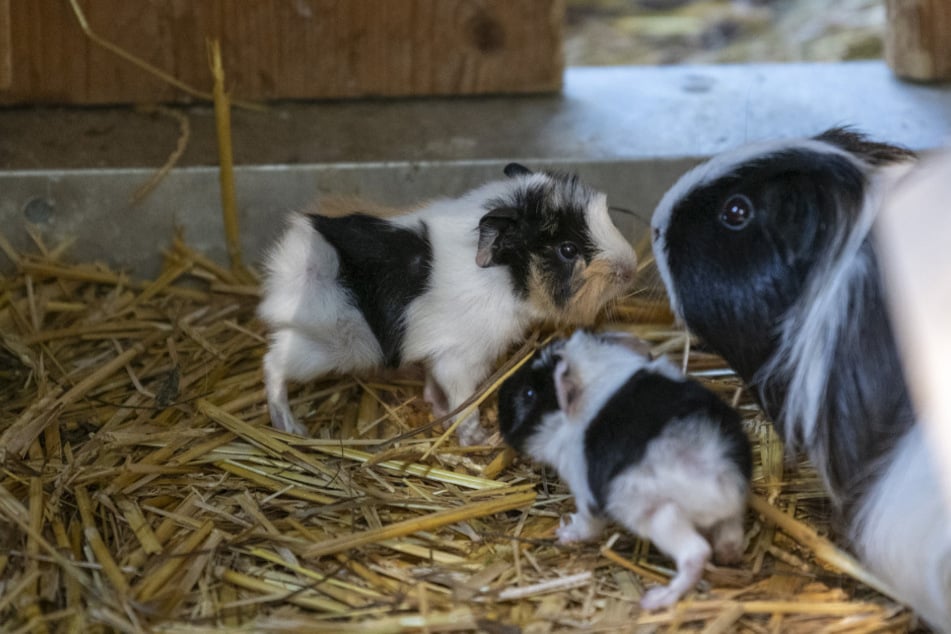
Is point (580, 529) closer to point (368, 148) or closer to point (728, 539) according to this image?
point (728, 539)

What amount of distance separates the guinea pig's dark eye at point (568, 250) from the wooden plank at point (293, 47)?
1077mm

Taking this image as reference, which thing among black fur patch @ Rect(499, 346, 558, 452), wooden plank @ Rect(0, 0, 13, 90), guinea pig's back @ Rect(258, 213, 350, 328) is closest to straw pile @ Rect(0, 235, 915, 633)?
black fur patch @ Rect(499, 346, 558, 452)

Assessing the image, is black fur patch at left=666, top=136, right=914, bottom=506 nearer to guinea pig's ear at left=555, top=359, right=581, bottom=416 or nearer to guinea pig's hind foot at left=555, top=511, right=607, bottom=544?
guinea pig's ear at left=555, top=359, right=581, bottom=416

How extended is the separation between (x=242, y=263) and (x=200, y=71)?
1.98ft

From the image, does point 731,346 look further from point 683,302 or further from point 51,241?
point 51,241

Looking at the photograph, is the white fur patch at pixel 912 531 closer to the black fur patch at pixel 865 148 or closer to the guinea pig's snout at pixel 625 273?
the black fur patch at pixel 865 148

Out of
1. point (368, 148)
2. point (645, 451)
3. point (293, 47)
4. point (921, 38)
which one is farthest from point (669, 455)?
point (921, 38)

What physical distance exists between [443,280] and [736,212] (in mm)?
682

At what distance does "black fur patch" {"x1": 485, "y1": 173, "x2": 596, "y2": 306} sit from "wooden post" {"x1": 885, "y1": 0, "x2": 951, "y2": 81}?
1.53 metres

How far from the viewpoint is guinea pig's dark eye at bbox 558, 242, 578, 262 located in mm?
2361

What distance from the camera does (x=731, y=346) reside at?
202 centimetres

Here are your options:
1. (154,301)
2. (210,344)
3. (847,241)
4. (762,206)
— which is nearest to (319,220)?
(210,344)

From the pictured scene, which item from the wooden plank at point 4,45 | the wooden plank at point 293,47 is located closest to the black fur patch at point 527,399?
the wooden plank at point 293,47

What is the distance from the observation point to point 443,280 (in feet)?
7.84
